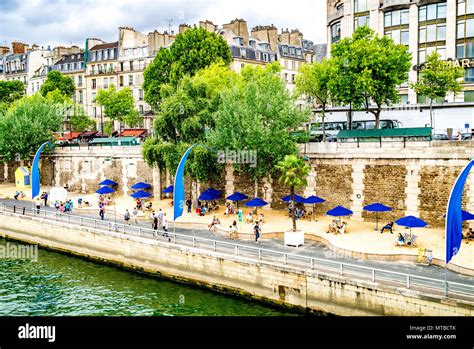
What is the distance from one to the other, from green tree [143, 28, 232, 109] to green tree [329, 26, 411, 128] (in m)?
22.4

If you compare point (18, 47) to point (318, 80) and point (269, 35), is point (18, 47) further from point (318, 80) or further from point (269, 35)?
point (318, 80)

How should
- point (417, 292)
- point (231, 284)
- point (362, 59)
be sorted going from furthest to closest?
1. point (362, 59)
2. point (231, 284)
3. point (417, 292)

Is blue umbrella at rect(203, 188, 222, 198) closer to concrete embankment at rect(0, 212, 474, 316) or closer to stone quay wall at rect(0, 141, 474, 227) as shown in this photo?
stone quay wall at rect(0, 141, 474, 227)

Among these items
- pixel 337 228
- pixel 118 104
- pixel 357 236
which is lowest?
pixel 357 236

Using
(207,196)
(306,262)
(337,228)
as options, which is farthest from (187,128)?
(306,262)

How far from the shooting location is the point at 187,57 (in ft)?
210

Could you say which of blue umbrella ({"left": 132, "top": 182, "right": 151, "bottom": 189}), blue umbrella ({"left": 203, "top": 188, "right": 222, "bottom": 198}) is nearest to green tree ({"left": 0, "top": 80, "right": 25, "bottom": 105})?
blue umbrella ({"left": 132, "top": 182, "right": 151, "bottom": 189})

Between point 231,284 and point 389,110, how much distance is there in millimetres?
28764

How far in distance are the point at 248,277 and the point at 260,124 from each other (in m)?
13.7

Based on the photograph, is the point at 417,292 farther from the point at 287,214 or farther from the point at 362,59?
the point at 362,59

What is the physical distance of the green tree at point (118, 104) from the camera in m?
76.2
